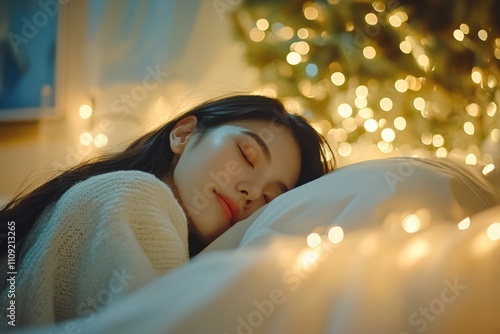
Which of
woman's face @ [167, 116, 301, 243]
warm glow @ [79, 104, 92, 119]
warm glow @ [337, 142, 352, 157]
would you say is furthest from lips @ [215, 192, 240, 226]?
warm glow @ [79, 104, 92, 119]

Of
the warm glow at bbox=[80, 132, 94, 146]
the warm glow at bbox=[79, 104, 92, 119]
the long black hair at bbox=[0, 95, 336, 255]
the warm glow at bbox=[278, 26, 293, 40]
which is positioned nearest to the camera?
the long black hair at bbox=[0, 95, 336, 255]

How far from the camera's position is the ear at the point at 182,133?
3.27 ft

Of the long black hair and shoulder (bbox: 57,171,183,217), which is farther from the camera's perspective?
the long black hair

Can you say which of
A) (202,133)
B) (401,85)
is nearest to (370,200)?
(202,133)

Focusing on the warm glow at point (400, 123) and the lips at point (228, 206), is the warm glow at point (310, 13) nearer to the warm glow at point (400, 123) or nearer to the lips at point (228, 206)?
the warm glow at point (400, 123)

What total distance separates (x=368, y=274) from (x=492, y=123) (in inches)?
50.9

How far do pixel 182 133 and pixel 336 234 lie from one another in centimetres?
55

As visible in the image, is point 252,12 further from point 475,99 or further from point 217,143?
point 217,143

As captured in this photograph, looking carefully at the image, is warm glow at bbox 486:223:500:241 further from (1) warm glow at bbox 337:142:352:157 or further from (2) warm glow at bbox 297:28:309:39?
(2) warm glow at bbox 297:28:309:39

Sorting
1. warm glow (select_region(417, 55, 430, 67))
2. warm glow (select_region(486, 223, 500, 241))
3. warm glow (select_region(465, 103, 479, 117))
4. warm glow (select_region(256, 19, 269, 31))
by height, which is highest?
warm glow (select_region(256, 19, 269, 31))

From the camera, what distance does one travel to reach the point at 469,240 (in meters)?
0.46

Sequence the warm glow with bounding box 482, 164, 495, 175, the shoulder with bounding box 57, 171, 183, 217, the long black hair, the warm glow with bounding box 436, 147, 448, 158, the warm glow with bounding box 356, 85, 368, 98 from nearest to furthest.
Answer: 1. the shoulder with bounding box 57, 171, 183, 217
2. the warm glow with bounding box 482, 164, 495, 175
3. the long black hair
4. the warm glow with bounding box 436, 147, 448, 158
5. the warm glow with bounding box 356, 85, 368, 98

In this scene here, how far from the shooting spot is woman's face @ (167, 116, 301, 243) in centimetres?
89

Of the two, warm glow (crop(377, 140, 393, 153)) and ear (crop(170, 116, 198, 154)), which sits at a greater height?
ear (crop(170, 116, 198, 154))
